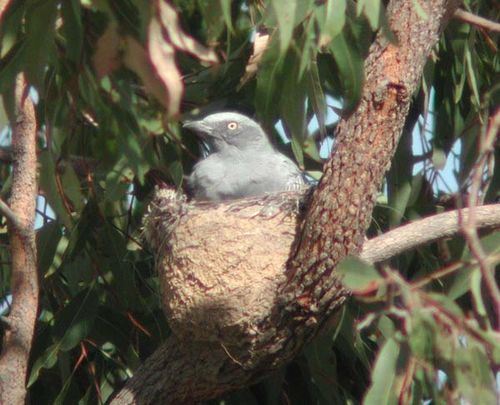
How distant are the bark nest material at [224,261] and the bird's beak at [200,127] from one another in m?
0.67

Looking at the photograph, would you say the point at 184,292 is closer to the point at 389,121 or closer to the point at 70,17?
the point at 389,121

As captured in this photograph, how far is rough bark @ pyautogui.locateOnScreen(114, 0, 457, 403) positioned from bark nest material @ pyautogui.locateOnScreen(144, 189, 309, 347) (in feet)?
0.29

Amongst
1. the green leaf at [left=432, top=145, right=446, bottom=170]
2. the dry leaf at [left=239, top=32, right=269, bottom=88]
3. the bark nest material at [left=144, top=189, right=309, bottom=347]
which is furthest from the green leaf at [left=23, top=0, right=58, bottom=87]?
the green leaf at [left=432, top=145, right=446, bottom=170]

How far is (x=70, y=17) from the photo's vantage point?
4.15m

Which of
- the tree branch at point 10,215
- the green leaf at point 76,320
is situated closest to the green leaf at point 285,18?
the tree branch at point 10,215

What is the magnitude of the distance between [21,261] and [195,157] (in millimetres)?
2007

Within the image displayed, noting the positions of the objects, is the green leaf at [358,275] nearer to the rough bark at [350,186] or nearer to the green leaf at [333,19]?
the green leaf at [333,19]

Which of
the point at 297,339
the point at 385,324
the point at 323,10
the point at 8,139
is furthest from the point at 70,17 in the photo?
the point at 8,139

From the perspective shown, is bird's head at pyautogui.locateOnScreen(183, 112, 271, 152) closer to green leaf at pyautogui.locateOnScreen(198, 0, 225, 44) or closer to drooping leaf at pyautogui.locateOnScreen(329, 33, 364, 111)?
drooping leaf at pyautogui.locateOnScreen(329, 33, 364, 111)

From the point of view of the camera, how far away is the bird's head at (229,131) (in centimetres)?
675

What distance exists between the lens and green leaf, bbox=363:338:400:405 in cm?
419

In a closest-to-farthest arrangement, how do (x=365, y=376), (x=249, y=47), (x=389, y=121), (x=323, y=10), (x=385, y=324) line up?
(x=323, y=10) → (x=389, y=121) → (x=385, y=324) → (x=249, y=47) → (x=365, y=376)

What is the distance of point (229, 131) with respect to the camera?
6.83 metres

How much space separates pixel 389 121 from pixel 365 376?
82.0 inches
